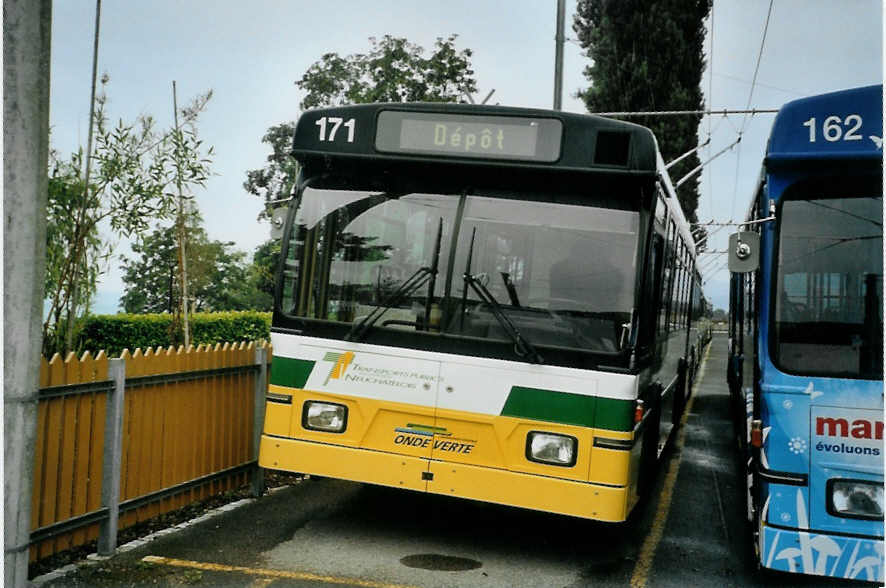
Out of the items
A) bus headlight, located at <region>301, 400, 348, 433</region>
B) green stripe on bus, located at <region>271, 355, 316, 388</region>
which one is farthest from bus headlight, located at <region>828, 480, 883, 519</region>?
green stripe on bus, located at <region>271, 355, 316, 388</region>

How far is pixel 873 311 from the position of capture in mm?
5426

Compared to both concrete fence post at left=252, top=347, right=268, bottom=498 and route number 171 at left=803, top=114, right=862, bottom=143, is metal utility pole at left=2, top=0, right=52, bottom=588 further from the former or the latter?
route number 171 at left=803, top=114, right=862, bottom=143

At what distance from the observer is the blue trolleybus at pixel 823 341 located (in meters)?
5.36

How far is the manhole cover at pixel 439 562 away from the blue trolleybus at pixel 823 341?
77.7 inches

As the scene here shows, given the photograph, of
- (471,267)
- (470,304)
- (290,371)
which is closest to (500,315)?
(470,304)

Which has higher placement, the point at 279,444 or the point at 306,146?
the point at 306,146

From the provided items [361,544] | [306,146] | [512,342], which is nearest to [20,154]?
[306,146]

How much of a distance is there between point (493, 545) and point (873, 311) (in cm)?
323

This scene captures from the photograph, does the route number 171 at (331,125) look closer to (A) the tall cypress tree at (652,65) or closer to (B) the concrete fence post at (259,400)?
(B) the concrete fence post at (259,400)

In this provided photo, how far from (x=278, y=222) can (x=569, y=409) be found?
8.42 ft

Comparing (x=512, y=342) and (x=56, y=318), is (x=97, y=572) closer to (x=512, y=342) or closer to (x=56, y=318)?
(x=512, y=342)

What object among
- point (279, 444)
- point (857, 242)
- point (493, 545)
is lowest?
point (493, 545)

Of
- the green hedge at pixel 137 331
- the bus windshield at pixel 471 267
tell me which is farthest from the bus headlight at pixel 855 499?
the green hedge at pixel 137 331

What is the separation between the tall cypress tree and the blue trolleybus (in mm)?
29895
